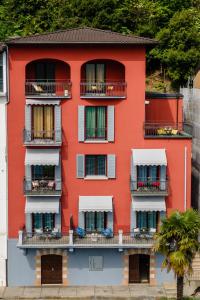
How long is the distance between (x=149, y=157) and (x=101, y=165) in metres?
4.03

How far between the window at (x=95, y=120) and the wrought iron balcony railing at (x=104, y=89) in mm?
1092

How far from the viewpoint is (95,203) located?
1903 inches

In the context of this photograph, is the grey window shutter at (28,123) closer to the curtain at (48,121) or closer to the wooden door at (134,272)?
the curtain at (48,121)

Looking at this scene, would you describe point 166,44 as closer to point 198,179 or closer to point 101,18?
point 101,18

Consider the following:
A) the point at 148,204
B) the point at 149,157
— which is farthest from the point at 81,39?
the point at 148,204

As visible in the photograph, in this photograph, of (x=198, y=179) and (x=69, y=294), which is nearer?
(x=69, y=294)

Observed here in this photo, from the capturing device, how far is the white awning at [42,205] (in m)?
47.9

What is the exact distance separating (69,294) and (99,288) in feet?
8.41

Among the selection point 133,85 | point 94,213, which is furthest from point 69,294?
point 133,85

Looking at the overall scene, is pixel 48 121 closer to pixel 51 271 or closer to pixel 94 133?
pixel 94 133

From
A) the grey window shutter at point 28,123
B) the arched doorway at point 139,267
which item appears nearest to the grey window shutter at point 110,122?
the grey window shutter at point 28,123

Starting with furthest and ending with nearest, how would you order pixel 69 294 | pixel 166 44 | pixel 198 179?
pixel 166 44 < pixel 198 179 < pixel 69 294

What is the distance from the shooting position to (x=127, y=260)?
4916 cm

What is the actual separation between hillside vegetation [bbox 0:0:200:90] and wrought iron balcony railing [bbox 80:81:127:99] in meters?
31.9
